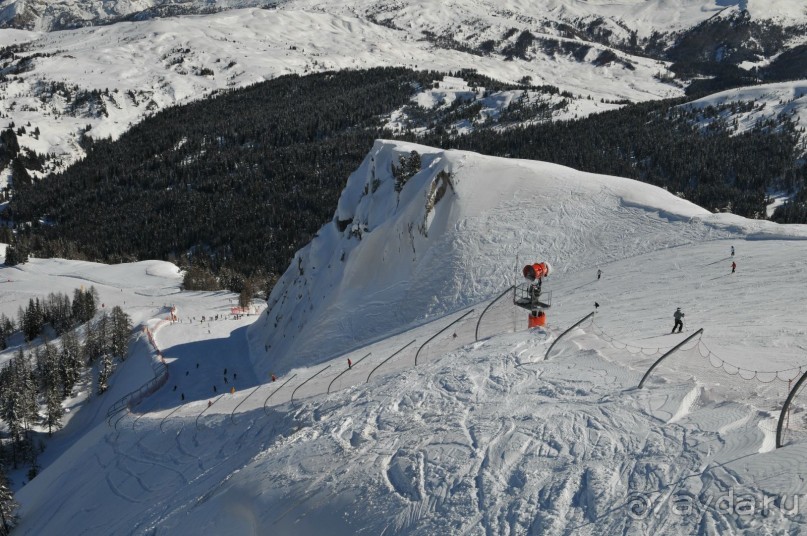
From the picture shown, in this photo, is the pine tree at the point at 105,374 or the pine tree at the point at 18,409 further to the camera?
the pine tree at the point at 105,374

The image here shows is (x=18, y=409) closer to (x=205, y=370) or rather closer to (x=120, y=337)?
(x=120, y=337)

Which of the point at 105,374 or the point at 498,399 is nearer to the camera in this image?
the point at 498,399

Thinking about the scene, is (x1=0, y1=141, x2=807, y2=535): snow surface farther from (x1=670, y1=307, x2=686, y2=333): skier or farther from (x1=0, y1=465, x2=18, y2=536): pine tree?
(x1=0, y1=465, x2=18, y2=536): pine tree

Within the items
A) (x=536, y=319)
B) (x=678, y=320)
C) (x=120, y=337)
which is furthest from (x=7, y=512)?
(x=678, y=320)

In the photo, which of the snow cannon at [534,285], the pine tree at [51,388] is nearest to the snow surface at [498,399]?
the snow cannon at [534,285]

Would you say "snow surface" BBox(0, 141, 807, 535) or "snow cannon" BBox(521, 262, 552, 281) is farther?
"snow cannon" BBox(521, 262, 552, 281)

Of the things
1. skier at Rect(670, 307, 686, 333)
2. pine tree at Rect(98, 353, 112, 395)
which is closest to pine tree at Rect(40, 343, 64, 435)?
pine tree at Rect(98, 353, 112, 395)

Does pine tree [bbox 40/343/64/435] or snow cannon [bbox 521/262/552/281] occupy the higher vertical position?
snow cannon [bbox 521/262/552/281]

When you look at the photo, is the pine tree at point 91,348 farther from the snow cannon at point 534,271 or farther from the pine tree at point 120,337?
the snow cannon at point 534,271

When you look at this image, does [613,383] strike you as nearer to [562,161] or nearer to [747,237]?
[747,237]
